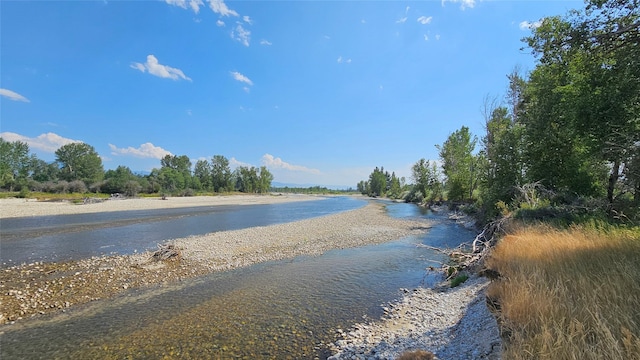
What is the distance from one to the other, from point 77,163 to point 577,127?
12607 centimetres

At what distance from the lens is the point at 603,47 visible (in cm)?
783

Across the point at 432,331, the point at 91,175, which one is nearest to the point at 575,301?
the point at 432,331

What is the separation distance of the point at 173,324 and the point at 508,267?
408 inches

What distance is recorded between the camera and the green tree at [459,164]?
50.2m

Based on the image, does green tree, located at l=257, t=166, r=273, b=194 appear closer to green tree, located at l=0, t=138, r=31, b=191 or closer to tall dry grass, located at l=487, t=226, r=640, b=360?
green tree, located at l=0, t=138, r=31, b=191

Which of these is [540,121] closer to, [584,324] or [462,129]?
[584,324]

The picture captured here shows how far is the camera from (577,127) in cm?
1182

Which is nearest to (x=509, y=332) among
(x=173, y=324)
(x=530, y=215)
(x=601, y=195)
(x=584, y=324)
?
(x=584, y=324)

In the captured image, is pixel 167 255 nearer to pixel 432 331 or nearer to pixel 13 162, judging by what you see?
pixel 432 331

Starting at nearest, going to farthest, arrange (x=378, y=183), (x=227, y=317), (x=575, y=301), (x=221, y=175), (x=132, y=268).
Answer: (x=575, y=301) → (x=227, y=317) → (x=132, y=268) → (x=221, y=175) → (x=378, y=183)

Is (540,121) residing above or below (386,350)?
above

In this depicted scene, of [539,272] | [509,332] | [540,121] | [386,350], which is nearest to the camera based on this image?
[509,332]

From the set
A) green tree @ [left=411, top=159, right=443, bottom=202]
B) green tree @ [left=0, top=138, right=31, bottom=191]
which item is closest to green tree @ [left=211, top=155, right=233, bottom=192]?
green tree @ [left=0, top=138, right=31, bottom=191]

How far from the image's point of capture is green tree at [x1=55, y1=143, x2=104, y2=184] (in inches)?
3693
